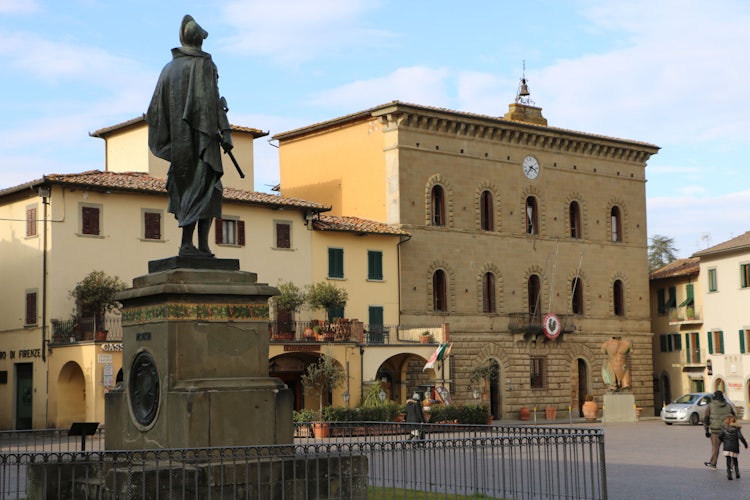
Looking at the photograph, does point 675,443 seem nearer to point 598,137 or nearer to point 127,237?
point 127,237

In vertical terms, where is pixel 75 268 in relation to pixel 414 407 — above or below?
above

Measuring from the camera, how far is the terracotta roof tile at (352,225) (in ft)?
153

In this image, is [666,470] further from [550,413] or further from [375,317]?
[550,413]

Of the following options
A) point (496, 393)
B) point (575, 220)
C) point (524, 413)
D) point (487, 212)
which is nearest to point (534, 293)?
point (575, 220)

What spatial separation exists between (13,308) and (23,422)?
3.95 meters

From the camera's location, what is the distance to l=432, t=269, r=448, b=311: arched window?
50.7 m

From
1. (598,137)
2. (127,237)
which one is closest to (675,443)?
(127,237)

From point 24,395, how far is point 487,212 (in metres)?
22.0

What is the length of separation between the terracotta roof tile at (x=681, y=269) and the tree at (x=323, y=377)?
2479cm

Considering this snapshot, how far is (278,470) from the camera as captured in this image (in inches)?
503

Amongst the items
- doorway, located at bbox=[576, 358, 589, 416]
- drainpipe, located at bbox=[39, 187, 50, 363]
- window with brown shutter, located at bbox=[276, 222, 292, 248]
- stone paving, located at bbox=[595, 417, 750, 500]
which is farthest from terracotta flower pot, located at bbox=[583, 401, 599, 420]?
drainpipe, located at bbox=[39, 187, 50, 363]

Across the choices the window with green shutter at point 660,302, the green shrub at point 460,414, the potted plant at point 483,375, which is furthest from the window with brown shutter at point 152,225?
the window with green shutter at point 660,302

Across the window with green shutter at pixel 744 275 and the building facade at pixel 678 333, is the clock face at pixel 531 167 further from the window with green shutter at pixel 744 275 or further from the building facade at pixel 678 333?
the building facade at pixel 678 333

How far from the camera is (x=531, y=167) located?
180 ft
